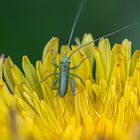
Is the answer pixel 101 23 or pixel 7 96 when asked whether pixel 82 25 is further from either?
pixel 7 96

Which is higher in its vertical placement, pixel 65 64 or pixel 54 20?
pixel 54 20

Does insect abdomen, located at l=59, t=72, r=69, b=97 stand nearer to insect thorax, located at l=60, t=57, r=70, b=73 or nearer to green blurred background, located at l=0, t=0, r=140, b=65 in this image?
insect thorax, located at l=60, t=57, r=70, b=73

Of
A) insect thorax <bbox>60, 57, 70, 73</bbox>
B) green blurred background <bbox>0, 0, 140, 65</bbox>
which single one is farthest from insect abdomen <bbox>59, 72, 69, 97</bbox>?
green blurred background <bbox>0, 0, 140, 65</bbox>

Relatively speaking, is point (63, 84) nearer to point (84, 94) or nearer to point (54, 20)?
point (84, 94)

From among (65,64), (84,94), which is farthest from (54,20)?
(84,94)

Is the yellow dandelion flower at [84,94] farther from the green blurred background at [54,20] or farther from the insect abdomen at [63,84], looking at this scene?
the green blurred background at [54,20]

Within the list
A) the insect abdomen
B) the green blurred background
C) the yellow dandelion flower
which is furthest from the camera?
the green blurred background
